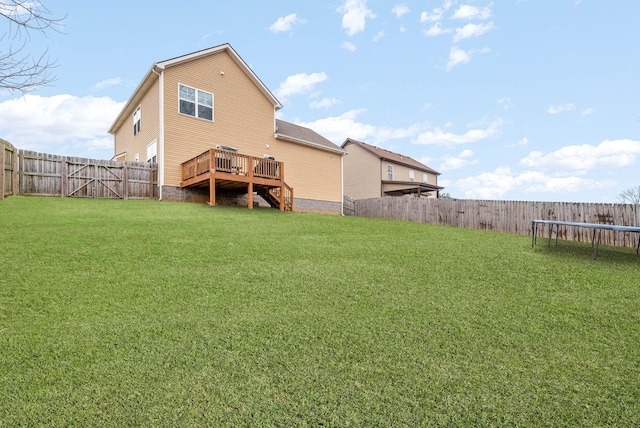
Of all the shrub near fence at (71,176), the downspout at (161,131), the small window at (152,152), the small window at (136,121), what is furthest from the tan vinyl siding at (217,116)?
the small window at (136,121)

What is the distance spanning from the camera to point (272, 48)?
12.8m

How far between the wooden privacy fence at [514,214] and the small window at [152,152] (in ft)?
41.3

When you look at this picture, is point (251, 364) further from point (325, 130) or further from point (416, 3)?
point (325, 130)

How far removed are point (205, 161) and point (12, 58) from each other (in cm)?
810

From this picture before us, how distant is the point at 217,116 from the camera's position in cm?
1575

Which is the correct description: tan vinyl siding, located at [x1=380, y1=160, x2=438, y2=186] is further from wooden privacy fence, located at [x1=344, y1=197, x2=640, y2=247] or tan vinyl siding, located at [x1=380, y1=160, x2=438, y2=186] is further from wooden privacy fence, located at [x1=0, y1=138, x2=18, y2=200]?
wooden privacy fence, located at [x1=0, y1=138, x2=18, y2=200]

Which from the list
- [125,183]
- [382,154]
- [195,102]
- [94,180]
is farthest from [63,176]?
[382,154]

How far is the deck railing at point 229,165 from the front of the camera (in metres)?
12.7

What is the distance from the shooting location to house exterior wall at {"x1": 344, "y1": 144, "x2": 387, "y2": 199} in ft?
86.9

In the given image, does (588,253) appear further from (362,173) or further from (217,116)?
(362,173)

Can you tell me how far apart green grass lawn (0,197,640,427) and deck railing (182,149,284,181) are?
24.4ft

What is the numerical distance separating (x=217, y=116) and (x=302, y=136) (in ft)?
19.0

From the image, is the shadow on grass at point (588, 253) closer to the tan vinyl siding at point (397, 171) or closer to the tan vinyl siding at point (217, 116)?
the tan vinyl siding at point (217, 116)

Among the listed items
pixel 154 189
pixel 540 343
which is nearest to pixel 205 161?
pixel 154 189
